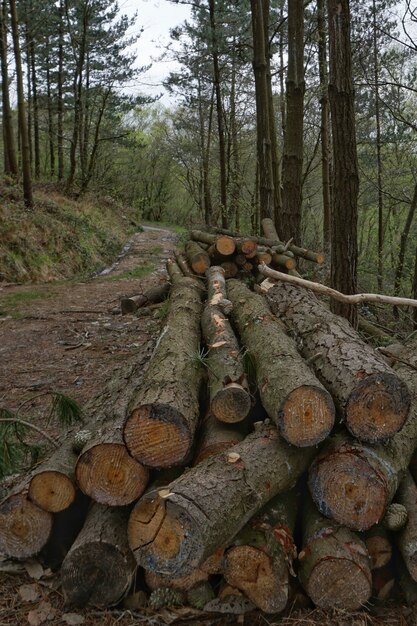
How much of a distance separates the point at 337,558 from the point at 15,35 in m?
14.5

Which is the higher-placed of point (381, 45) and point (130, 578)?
point (381, 45)

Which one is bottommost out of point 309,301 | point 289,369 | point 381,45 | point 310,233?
point 289,369

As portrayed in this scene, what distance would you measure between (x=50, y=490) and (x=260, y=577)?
132cm

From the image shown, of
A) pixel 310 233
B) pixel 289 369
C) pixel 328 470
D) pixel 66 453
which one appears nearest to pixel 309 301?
pixel 289 369

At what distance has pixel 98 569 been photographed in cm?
273

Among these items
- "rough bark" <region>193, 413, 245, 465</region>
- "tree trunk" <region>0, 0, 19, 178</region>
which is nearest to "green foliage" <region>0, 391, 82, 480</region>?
"rough bark" <region>193, 413, 245, 465</region>

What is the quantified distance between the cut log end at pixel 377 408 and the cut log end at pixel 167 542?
1.16 meters

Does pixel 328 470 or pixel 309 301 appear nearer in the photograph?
pixel 328 470

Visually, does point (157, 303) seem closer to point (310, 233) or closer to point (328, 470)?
point (328, 470)

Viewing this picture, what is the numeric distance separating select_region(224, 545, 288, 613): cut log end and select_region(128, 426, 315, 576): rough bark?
0.37ft

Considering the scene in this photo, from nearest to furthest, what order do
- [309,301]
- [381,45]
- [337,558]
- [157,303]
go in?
[337,558]
[309,301]
[157,303]
[381,45]

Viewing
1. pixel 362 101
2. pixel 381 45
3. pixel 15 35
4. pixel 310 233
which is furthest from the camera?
pixel 310 233

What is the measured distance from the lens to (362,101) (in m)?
15.4

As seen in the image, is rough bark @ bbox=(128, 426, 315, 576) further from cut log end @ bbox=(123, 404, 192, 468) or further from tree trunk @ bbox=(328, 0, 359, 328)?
tree trunk @ bbox=(328, 0, 359, 328)
